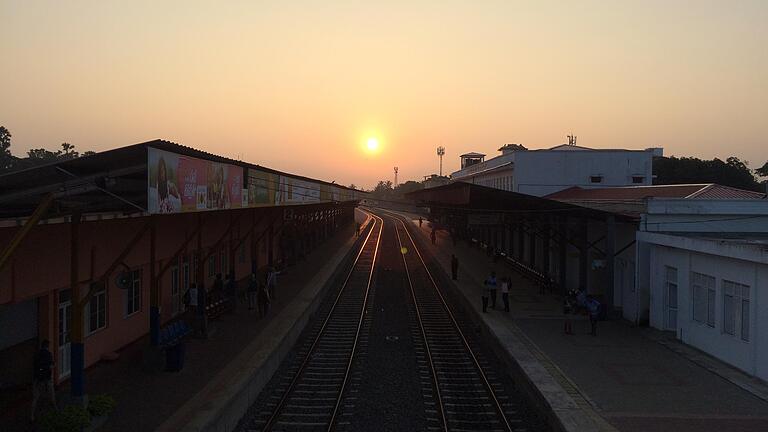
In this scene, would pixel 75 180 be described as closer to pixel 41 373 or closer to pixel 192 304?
pixel 41 373

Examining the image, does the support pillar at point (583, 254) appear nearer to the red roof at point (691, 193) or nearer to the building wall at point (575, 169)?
the red roof at point (691, 193)

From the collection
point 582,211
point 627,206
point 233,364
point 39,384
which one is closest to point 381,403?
point 233,364

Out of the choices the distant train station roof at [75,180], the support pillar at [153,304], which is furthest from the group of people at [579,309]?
the distant train station roof at [75,180]

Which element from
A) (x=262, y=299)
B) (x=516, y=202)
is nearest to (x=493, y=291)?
(x=516, y=202)

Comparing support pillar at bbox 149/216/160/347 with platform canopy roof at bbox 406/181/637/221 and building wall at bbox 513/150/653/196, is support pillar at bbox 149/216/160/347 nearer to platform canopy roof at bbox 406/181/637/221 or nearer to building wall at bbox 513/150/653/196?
platform canopy roof at bbox 406/181/637/221

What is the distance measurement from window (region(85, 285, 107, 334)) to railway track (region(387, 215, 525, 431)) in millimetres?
6709

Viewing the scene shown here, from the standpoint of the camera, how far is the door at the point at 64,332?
11648 mm

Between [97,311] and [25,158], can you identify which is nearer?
[97,311]

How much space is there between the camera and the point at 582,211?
1977cm

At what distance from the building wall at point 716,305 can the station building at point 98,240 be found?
1059 centimetres

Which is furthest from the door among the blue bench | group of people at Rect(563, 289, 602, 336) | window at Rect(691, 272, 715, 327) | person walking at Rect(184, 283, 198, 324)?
window at Rect(691, 272, 715, 327)

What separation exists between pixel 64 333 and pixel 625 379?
10808 mm

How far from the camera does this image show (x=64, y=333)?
38.8ft

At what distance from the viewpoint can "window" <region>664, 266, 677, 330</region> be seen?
55.5 ft
